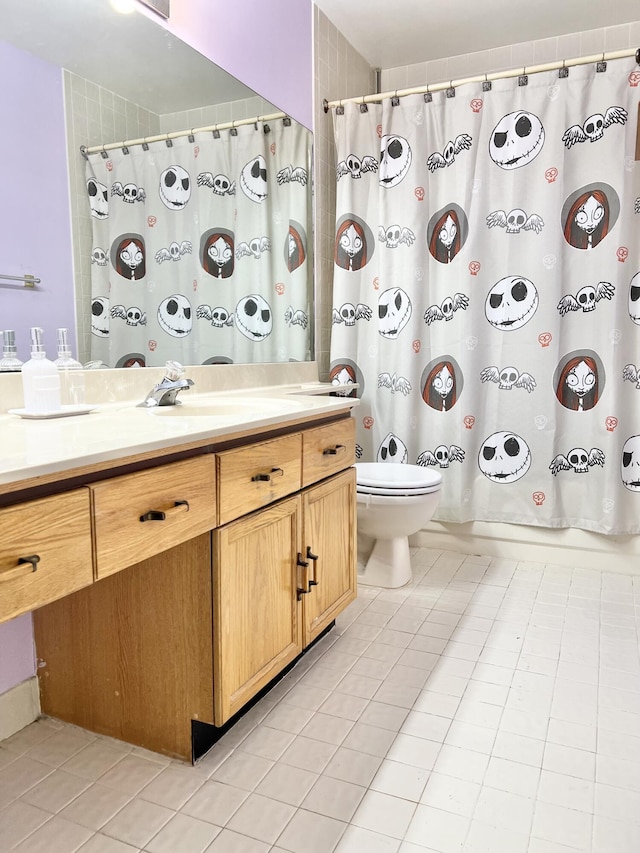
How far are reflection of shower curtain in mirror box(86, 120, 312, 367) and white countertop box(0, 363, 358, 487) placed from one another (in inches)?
2.7

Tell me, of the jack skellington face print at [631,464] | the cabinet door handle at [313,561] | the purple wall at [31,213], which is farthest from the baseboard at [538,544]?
the purple wall at [31,213]

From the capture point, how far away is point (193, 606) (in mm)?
1434

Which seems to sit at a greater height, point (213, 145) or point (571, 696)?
point (213, 145)

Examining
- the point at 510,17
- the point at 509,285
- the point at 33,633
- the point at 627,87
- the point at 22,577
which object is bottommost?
the point at 33,633

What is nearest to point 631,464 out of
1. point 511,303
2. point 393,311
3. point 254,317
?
point 511,303

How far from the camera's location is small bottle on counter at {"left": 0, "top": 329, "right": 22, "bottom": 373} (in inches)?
57.1

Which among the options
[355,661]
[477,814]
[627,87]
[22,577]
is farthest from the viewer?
[627,87]

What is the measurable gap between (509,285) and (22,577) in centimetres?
224

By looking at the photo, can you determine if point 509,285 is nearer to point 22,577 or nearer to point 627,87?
point 627,87

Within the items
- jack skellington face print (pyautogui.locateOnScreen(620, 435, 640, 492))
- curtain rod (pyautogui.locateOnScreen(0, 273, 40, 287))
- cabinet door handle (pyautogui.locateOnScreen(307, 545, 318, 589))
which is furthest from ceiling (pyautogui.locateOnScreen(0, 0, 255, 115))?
jack skellington face print (pyautogui.locateOnScreen(620, 435, 640, 492))

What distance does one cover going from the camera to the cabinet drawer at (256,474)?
1404 millimetres

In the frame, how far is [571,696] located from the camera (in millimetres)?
1751

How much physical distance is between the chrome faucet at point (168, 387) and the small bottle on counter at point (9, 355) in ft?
1.05

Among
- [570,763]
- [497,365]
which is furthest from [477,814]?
[497,365]
